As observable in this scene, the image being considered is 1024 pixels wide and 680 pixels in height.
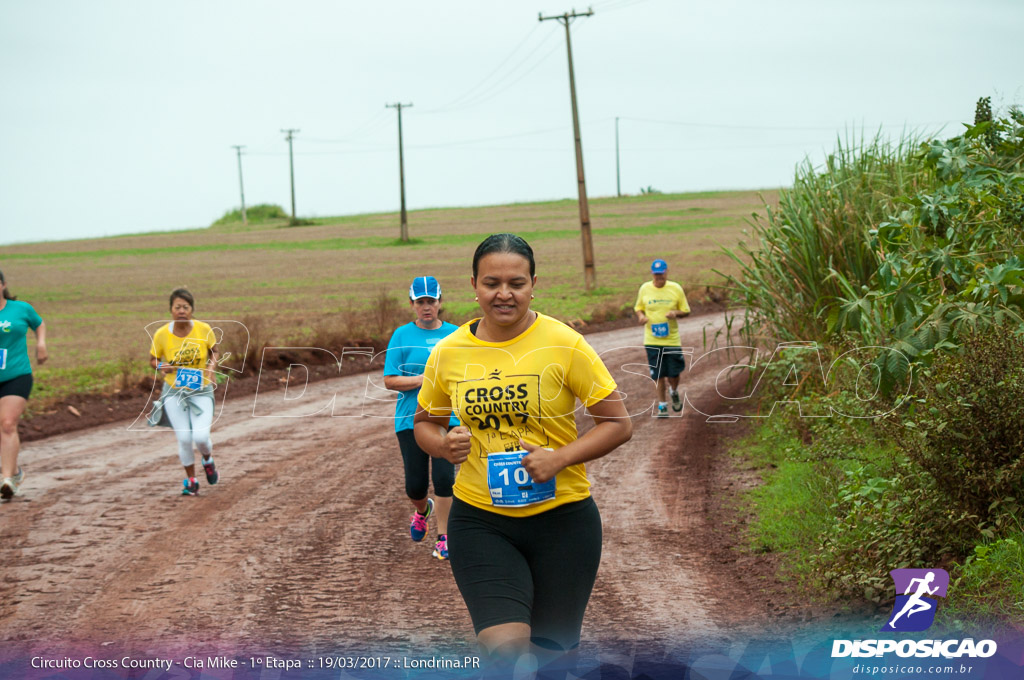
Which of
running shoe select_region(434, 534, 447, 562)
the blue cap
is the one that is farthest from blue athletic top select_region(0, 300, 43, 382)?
running shoe select_region(434, 534, 447, 562)

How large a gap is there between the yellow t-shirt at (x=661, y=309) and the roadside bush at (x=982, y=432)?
7051 millimetres

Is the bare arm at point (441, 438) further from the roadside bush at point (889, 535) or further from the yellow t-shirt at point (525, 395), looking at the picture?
the roadside bush at point (889, 535)

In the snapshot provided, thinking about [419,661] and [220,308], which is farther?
[220,308]

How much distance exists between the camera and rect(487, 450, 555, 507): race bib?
3670 millimetres

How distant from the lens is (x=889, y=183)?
11.2 meters

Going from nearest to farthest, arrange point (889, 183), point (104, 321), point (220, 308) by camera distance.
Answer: point (889, 183) → point (104, 321) → point (220, 308)

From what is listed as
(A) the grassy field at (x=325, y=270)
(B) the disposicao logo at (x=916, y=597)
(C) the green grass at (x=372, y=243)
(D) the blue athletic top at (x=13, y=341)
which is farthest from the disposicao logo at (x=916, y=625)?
(C) the green grass at (x=372, y=243)

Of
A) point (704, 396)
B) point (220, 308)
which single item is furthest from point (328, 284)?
point (704, 396)

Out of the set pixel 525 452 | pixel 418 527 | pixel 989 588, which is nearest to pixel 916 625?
pixel 989 588

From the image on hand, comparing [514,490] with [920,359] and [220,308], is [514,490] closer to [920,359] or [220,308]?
[920,359]

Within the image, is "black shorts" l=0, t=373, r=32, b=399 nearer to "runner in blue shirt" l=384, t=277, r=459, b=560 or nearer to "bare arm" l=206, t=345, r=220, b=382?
"bare arm" l=206, t=345, r=220, b=382

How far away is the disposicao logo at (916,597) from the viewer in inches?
195

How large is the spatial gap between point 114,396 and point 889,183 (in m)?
11.8

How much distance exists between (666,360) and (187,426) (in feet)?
20.8
